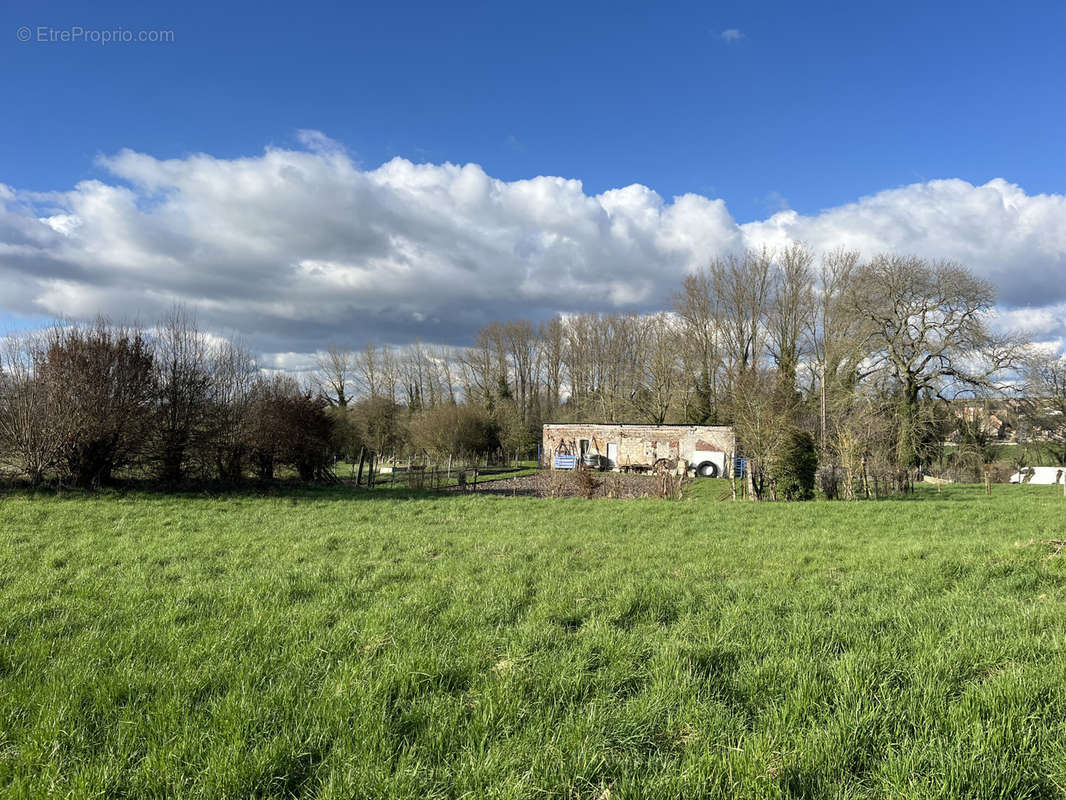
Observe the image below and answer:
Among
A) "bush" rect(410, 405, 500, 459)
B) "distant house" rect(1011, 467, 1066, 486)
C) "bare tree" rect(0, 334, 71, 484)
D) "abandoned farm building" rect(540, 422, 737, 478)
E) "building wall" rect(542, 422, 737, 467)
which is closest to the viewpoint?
"bare tree" rect(0, 334, 71, 484)

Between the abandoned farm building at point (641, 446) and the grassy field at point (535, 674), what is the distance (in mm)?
21459

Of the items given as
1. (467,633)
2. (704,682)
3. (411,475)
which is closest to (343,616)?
(467,633)

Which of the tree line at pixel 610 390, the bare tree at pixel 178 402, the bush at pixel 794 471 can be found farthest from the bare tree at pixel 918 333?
the bare tree at pixel 178 402

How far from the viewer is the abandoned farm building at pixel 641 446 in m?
28.0

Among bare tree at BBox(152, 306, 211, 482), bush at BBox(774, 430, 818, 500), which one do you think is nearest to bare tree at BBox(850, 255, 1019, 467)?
bush at BBox(774, 430, 818, 500)

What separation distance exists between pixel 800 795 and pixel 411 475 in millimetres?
16556

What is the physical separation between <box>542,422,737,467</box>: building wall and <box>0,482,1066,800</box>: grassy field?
21.6 meters

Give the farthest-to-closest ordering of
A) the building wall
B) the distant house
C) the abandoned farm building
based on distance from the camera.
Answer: the building wall < the abandoned farm building < the distant house

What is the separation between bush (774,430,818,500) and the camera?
1462 centimetres

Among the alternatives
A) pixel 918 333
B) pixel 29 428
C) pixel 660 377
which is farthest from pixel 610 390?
pixel 29 428

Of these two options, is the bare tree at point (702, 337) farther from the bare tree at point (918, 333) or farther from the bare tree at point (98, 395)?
the bare tree at point (98, 395)

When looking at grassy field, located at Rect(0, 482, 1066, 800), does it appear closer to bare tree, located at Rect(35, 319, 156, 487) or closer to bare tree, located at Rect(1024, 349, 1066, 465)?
bare tree, located at Rect(35, 319, 156, 487)

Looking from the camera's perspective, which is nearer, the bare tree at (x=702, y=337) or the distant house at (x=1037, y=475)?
the distant house at (x=1037, y=475)

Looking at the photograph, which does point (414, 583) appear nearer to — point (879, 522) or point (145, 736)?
point (145, 736)
